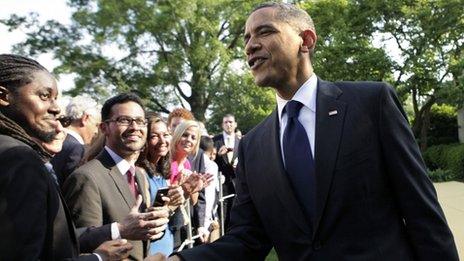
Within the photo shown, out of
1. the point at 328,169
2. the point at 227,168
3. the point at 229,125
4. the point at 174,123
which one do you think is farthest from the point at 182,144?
the point at 229,125

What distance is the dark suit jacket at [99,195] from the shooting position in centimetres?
330

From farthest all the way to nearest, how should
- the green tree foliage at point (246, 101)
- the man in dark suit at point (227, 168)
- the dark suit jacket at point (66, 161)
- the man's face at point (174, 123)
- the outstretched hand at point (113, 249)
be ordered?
the green tree foliage at point (246, 101) → the man in dark suit at point (227, 168) → the man's face at point (174, 123) → the dark suit jacket at point (66, 161) → the outstretched hand at point (113, 249)

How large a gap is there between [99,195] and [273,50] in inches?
61.7

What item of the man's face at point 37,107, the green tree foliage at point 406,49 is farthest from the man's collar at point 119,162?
the green tree foliage at point 406,49

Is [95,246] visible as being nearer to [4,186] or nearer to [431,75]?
[4,186]

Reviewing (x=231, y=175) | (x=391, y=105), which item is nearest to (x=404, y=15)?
(x=231, y=175)

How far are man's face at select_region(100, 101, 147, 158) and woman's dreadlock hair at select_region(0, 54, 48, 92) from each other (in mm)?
1577

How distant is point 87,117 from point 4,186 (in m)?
3.43

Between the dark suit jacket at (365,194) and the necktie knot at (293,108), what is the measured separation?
0.12 meters

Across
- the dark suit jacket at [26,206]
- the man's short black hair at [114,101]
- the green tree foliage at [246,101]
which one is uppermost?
the green tree foliage at [246,101]

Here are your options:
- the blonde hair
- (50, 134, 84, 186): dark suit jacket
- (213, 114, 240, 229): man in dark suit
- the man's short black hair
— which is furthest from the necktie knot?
(213, 114, 240, 229): man in dark suit

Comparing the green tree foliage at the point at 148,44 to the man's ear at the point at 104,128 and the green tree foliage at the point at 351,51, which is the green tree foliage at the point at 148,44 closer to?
the green tree foliage at the point at 351,51

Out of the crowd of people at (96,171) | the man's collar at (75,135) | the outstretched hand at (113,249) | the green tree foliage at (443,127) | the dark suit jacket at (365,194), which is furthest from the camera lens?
the green tree foliage at (443,127)

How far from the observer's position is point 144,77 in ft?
112
